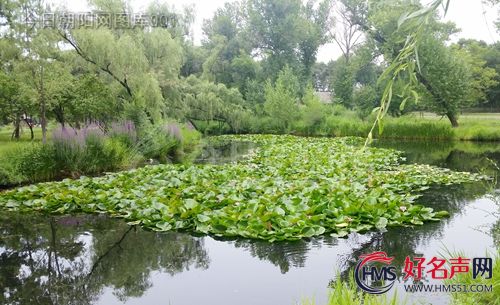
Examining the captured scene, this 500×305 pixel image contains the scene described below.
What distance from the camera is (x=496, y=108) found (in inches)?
1265

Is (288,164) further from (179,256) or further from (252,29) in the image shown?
(252,29)

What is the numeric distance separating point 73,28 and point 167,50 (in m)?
4.30

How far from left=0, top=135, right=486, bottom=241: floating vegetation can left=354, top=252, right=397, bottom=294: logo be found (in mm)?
830

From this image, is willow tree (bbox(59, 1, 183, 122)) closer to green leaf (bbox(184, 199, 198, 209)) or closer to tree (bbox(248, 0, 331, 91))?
green leaf (bbox(184, 199, 198, 209))

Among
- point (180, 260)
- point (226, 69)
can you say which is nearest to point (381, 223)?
point (180, 260)

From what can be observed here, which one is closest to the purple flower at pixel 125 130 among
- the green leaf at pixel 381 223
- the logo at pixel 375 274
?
the green leaf at pixel 381 223

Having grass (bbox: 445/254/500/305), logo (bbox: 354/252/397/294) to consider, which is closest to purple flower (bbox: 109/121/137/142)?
logo (bbox: 354/252/397/294)

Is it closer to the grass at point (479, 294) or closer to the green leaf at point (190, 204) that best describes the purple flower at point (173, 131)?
the green leaf at point (190, 204)

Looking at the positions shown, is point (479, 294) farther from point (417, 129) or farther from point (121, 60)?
point (417, 129)

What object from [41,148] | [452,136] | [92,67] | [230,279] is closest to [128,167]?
[41,148]

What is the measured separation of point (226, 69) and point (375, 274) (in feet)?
98.3

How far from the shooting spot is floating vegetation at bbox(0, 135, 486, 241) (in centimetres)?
483

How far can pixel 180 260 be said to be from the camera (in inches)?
168

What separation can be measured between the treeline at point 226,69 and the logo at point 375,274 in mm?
1507
